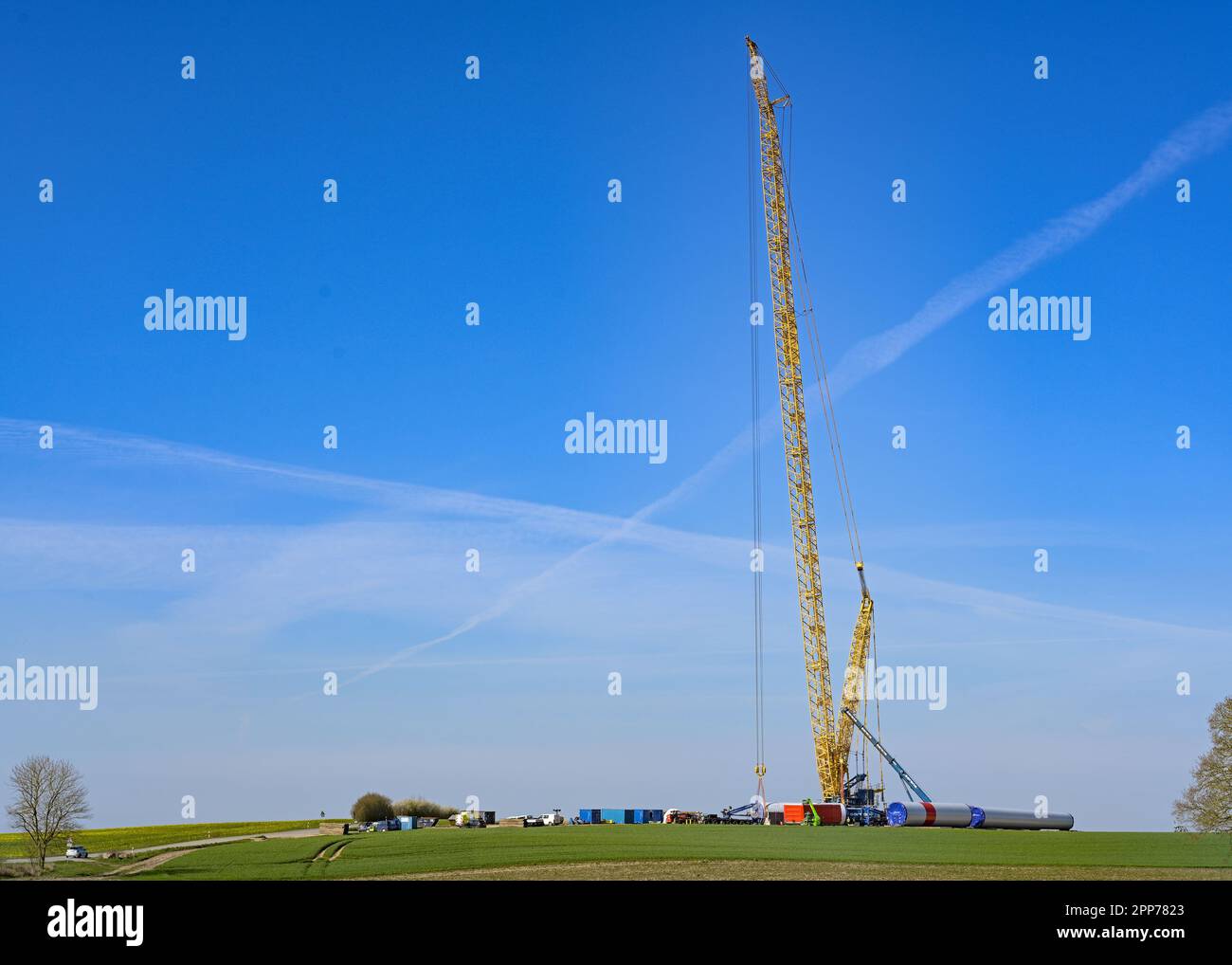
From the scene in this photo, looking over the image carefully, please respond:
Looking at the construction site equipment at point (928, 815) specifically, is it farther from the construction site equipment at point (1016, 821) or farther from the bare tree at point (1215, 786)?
the bare tree at point (1215, 786)

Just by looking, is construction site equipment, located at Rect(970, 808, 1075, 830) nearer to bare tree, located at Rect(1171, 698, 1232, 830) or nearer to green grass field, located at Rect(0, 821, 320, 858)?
bare tree, located at Rect(1171, 698, 1232, 830)

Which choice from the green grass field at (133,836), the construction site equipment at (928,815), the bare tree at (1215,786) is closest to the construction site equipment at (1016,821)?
the construction site equipment at (928,815)

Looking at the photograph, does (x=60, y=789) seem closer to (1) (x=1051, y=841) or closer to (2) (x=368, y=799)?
(2) (x=368, y=799)

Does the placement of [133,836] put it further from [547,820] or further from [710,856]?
[710,856]

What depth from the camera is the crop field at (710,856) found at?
74.5 m

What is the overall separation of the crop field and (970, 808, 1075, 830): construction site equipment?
8987mm

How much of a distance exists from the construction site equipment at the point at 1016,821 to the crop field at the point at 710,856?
8987 millimetres

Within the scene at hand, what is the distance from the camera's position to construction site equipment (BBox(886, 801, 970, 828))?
12400 cm

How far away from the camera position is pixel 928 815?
12425 cm

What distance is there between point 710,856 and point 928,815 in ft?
168

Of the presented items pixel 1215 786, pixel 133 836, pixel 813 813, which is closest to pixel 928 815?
pixel 813 813
